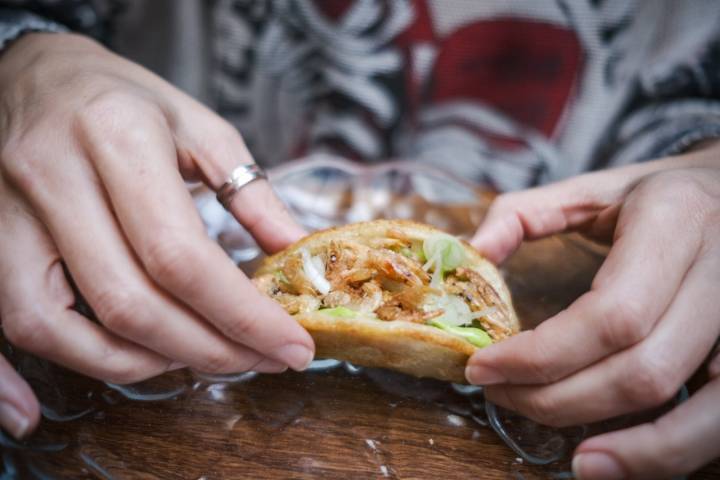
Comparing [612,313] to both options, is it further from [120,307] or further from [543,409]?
[120,307]

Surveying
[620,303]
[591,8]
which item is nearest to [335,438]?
[620,303]

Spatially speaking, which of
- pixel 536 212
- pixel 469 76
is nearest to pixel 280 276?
pixel 536 212

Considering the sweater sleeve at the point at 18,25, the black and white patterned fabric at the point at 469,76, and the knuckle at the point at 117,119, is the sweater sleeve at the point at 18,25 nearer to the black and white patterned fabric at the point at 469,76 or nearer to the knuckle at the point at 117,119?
the black and white patterned fabric at the point at 469,76

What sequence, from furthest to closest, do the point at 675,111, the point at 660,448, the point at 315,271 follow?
the point at 675,111 < the point at 315,271 < the point at 660,448

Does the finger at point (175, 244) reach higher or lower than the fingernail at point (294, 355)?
higher

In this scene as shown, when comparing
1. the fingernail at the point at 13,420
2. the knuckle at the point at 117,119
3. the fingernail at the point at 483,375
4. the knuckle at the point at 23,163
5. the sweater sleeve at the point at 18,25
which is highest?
the sweater sleeve at the point at 18,25

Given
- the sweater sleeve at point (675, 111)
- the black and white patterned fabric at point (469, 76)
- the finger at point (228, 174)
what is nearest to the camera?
the finger at point (228, 174)

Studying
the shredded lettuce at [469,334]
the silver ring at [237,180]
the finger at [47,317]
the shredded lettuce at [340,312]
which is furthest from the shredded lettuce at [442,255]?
the finger at [47,317]
